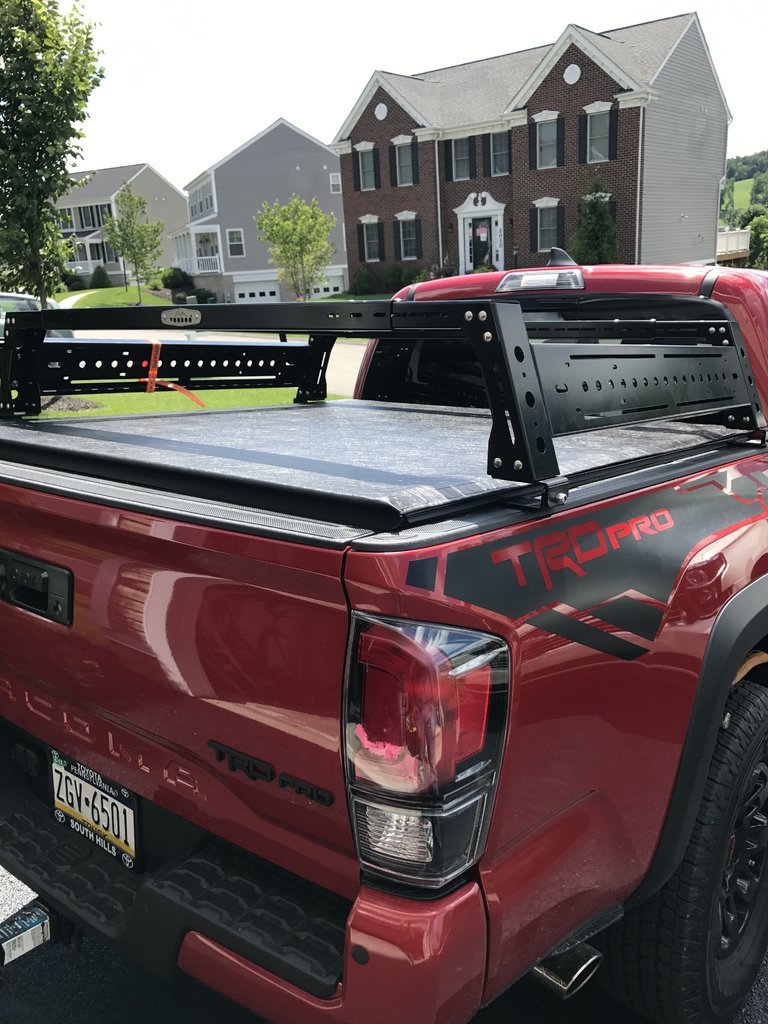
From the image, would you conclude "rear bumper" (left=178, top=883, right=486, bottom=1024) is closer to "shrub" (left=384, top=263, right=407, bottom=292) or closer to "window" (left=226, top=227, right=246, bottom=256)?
"shrub" (left=384, top=263, right=407, bottom=292)

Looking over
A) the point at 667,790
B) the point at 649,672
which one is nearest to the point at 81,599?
the point at 649,672

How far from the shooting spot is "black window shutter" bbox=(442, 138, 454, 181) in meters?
37.3

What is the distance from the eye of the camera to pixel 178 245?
61.2 metres

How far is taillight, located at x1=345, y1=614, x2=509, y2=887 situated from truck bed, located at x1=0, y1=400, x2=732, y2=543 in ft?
0.76

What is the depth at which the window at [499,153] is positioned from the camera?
35844 mm

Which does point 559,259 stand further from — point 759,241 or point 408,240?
point 759,241

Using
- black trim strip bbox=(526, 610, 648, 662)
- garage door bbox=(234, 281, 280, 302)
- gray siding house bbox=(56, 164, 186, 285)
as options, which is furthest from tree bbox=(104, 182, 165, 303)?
black trim strip bbox=(526, 610, 648, 662)

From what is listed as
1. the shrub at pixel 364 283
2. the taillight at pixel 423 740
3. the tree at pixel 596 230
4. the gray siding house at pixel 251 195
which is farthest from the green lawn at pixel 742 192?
the taillight at pixel 423 740

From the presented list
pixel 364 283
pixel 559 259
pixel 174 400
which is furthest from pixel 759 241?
pixel 559 259

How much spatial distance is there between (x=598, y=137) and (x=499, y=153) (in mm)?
4367

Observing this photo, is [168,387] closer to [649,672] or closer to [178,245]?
[649,672]

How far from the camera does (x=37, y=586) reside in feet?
7.09

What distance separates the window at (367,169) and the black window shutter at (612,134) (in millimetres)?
10897

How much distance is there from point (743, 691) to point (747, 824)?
0.40 m
